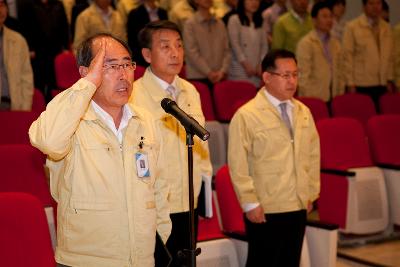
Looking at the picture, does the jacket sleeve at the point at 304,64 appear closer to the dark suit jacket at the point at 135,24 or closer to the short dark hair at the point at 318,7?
the short dark hair at the point at 318,7

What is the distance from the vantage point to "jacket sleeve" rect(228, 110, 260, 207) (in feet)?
11.5

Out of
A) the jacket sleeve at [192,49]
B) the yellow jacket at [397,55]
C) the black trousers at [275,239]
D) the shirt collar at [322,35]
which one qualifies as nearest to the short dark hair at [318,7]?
the shirt collar at [322,35]

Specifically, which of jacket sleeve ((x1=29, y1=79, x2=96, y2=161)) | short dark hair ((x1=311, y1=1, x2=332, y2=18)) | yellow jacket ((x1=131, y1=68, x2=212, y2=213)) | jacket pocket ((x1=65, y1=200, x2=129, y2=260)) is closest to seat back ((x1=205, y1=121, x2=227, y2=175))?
short dark hair ((x1=311, y1=1, x2=332, y2=18))

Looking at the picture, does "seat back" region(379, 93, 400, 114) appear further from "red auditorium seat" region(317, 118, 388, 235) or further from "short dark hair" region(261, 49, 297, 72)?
"short dark hair" region(261, 49, 297, 72)

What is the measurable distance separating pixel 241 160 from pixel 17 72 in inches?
102

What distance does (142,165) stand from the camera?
2.45 metres

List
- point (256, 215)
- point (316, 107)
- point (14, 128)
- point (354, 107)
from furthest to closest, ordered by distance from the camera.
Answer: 1. point (354, 107)
2. point (316, 107)
3. point (14, 128)
4. point (256, 215)

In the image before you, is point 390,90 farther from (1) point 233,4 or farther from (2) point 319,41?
(1) point 233,4

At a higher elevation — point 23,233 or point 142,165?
point 142,165

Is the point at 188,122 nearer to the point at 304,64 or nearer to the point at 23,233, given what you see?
the point at 23,233

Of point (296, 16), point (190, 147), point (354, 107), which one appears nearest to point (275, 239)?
point (190, 147)

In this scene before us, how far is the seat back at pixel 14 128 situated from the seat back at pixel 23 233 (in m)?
1.80

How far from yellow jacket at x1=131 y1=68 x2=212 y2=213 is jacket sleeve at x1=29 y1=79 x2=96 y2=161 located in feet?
3.10

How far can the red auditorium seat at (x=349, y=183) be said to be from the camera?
510 centimetres
